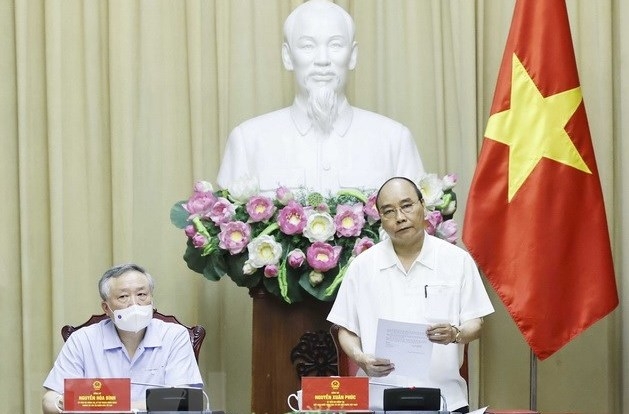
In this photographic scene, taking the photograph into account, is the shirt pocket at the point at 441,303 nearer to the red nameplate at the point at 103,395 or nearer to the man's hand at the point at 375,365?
the man's hand at the point at 375,365

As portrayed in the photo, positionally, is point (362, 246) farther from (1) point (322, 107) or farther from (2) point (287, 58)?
(2) point (287, 58)

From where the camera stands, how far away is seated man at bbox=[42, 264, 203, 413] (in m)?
4.47

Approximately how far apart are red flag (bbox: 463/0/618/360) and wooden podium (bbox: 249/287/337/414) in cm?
72

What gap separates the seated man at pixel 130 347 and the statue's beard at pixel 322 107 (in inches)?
47.1

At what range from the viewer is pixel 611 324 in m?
6.17

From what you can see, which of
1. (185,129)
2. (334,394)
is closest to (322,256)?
(334,394)

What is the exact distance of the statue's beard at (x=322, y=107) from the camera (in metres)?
5.38

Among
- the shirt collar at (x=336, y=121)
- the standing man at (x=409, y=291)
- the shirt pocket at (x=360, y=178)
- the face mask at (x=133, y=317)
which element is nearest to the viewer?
the standing man at (x=409, y=291)

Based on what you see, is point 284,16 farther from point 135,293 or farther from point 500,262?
point 135,293

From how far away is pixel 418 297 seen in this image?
438 cm

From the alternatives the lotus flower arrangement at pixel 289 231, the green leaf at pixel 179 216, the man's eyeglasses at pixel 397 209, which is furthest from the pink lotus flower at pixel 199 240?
the man's eyeglasses at pixel 397 209

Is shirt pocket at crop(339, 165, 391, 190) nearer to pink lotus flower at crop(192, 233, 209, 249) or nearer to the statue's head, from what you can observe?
the statue's head

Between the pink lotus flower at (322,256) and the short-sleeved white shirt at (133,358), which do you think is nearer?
the short-sleeved white shirt at (133,358)

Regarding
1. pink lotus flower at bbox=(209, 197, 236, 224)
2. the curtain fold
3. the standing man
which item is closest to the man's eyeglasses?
the standing man
